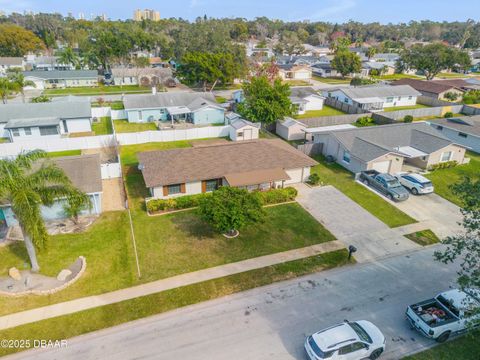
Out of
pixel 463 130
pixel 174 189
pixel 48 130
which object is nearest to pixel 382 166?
pixel 463 130

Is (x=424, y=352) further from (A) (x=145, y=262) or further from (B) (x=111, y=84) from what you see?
(B) (x=111, y=84)

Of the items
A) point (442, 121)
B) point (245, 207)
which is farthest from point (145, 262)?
point (442, 121)

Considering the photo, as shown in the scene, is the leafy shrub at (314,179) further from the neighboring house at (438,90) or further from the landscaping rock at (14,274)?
the neighboring house at (438,90)

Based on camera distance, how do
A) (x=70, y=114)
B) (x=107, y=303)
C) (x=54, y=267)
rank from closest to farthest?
(x=107, y=303), (x=54, y=267), (x=70, y=114)

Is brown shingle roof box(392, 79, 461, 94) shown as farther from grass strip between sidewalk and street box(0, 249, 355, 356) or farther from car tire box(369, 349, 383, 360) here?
car tire box(369, 349, 383, 360)

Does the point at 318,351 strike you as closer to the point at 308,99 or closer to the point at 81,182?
the point at 81,182

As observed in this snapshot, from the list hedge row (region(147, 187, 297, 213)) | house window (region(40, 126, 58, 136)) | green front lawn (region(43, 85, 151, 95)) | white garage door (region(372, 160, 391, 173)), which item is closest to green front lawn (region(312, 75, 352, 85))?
green front lawn (region(43, 85, 151, 95))
